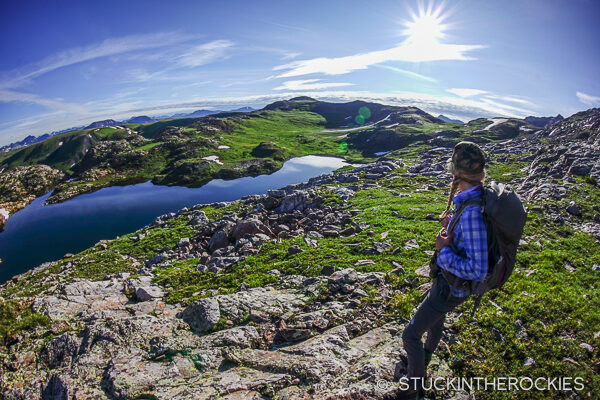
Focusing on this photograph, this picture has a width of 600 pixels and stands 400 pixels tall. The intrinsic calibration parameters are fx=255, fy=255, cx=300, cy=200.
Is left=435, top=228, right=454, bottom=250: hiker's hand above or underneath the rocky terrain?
above

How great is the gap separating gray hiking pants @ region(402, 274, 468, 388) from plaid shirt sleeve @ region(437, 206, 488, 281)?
1.85ft

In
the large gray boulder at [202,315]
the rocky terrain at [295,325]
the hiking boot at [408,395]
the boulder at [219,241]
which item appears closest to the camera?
the hiking boot at [408,395]

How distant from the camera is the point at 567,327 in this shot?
7.67m

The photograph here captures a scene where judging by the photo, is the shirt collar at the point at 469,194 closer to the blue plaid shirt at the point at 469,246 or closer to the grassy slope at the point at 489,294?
the blue plaid shirt at the point at 469,246

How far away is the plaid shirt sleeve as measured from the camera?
4.31 metres

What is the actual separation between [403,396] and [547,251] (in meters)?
14.3

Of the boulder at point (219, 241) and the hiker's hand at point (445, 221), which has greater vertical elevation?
the hiker's hand at point (445, 221)

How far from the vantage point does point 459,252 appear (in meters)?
4.82

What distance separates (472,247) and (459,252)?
0.50 metres

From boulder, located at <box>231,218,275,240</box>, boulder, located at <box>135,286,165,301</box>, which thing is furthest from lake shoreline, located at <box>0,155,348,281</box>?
boulder, located at <box>135,286,165,301</box>

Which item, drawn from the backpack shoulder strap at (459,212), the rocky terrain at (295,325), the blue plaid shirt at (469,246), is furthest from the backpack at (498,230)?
the rocky terrain at (295,325)

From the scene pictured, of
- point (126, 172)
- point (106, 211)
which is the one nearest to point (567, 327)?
point (106, 211)

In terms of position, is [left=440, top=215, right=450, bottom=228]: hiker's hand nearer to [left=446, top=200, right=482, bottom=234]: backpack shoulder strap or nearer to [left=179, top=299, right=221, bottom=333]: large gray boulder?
[left=446, top=200, right=482, bottom=234]: backpack shoulder strap

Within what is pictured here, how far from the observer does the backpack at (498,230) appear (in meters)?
4.23
